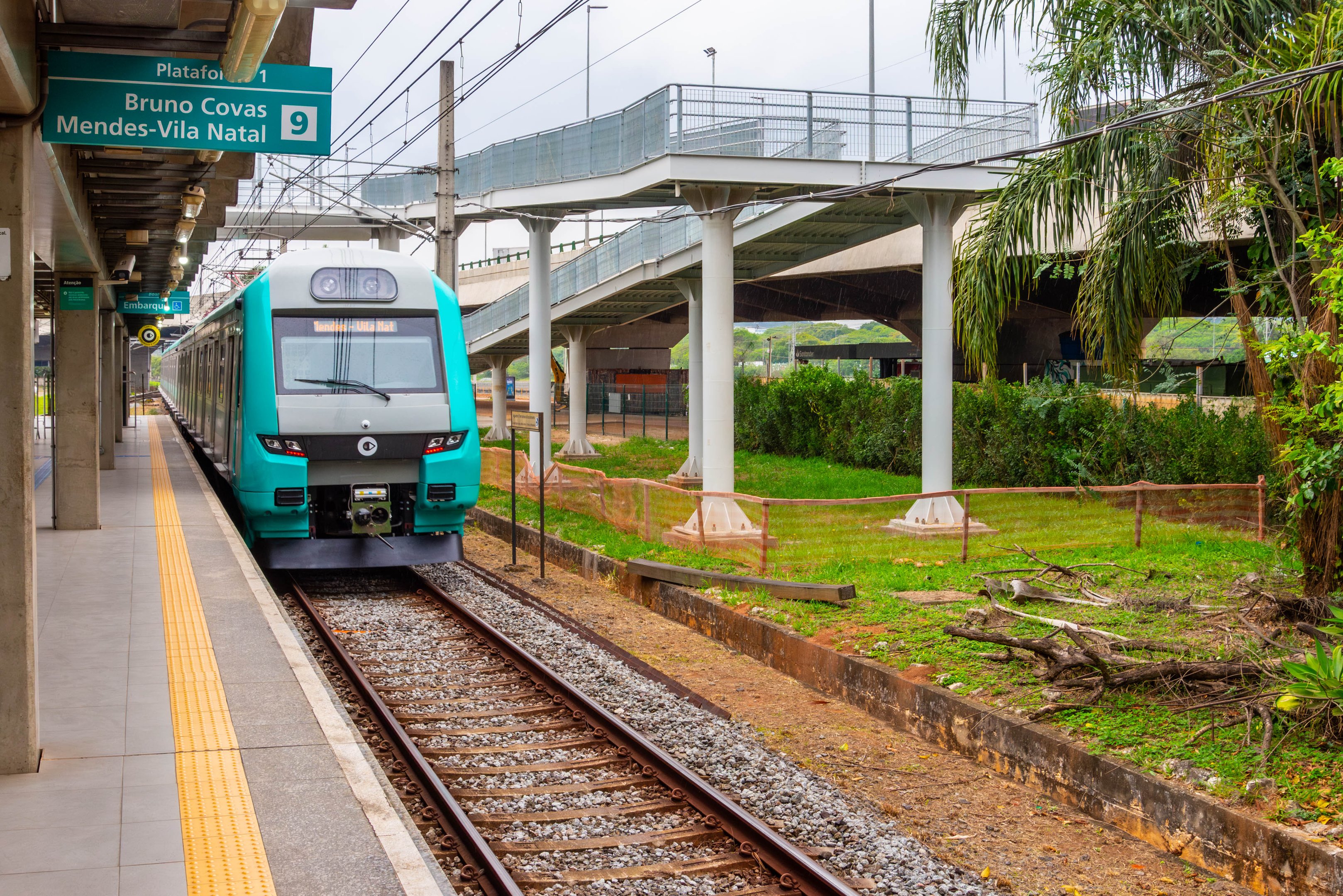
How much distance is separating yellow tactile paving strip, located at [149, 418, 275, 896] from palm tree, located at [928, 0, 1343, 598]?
7.63 metres

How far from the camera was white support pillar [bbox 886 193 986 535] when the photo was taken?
55.9 feet

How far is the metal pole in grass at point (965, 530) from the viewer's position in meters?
14.1

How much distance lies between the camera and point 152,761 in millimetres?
6547

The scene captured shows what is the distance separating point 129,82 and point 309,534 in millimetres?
7529

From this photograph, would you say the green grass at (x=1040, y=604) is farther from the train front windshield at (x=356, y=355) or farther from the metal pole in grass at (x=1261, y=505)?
the train front windshield at (x=356, y=355)

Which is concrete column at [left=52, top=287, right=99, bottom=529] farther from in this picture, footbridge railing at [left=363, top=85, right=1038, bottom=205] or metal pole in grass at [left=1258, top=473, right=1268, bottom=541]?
metal pole in grass at [left=1258, top=473, right=1268, bottom=541]

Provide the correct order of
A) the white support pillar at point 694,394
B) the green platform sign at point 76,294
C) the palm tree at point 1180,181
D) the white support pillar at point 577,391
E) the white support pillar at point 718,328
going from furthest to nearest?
the white support pillar at point 577,391
the white support pillar at point 694,394
the white support pillar at point 718,328
the green platform sign at point 76,294
the palm tree at point 1180,181

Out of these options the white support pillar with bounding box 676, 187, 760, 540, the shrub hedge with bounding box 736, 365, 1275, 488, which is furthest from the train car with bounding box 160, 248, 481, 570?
the shrub hedge with bounding box 736, 365, 1275, 488

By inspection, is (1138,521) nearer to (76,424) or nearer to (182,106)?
(182,106)

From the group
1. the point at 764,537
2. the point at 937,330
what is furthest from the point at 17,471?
the point at 937,330

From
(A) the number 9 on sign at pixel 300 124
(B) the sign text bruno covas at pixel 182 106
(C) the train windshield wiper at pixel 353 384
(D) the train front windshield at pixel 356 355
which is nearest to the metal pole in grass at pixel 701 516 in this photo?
(D) the train front windshield at pixel 356 355

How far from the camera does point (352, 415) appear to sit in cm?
1325

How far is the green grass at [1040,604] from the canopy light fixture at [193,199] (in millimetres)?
6465

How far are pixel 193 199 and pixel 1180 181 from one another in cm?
1001
